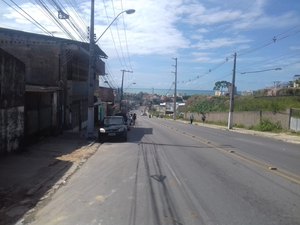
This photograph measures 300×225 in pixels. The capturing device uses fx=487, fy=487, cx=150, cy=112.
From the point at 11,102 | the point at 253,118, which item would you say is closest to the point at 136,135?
the point at 11,102

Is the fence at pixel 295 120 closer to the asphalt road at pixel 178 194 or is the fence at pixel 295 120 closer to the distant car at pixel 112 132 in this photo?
the distant car at pixel 112 132

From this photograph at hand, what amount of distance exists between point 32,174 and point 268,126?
1528 inches

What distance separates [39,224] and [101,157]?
11.9 meters

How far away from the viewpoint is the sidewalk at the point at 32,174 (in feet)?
33.7

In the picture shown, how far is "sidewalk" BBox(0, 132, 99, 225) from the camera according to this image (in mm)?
10266

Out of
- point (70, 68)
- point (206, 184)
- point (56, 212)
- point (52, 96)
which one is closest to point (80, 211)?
point (56, 212)

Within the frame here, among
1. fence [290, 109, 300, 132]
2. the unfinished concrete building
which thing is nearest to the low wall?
fence [290, 109, 300, 132]

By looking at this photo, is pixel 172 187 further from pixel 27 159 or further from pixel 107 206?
pixel 27 159

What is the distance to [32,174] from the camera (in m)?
14.4

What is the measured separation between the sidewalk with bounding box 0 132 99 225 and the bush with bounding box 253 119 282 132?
2915cm

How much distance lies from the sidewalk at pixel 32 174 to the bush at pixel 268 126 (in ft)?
95.6

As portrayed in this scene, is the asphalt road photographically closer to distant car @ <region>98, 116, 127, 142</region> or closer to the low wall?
distant car @ <region>98, 116, 127, 142</region>

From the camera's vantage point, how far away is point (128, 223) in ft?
27.3

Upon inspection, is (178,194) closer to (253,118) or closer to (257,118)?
(257,118)
